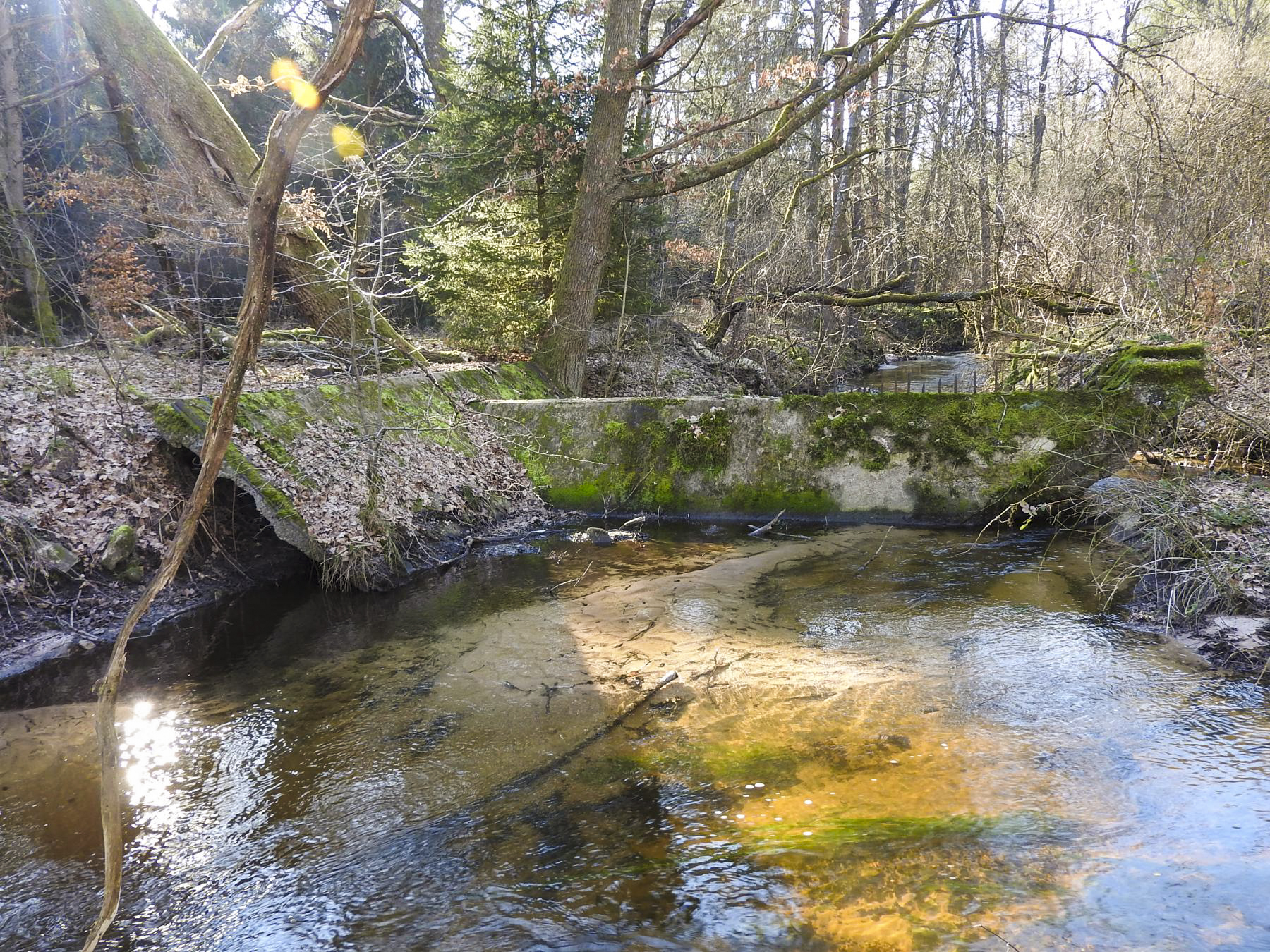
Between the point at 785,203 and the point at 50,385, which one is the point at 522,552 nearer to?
the point at 50,385

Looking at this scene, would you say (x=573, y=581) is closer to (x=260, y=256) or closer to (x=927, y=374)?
(x=260, y=256)

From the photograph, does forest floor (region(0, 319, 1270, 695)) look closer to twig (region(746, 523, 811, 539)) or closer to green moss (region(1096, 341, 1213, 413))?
green moss (region(1096, 341, 1213, 413))

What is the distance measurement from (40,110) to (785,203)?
1648 centimetres

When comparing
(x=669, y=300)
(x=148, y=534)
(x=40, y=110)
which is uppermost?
(x=40, y=110)

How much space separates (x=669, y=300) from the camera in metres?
16.2

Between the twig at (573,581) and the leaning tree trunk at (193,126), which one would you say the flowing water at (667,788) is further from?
the leaning tree trunk at (193,126)

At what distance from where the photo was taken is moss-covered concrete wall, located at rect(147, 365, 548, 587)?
283 inches

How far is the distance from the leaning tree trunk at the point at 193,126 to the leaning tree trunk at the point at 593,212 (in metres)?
2.96

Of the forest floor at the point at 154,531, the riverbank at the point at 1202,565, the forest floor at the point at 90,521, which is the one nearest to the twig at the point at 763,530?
the riverbank at the point at 1202,565

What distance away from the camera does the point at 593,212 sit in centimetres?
1195

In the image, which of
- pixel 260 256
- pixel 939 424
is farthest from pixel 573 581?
pixel 260 256

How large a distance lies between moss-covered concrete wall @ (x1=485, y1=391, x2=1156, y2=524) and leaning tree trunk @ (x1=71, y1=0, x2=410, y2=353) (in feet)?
9.01

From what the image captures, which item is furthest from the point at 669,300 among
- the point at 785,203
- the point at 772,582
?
the point at 772,582

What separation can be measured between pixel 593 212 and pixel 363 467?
594 cm
